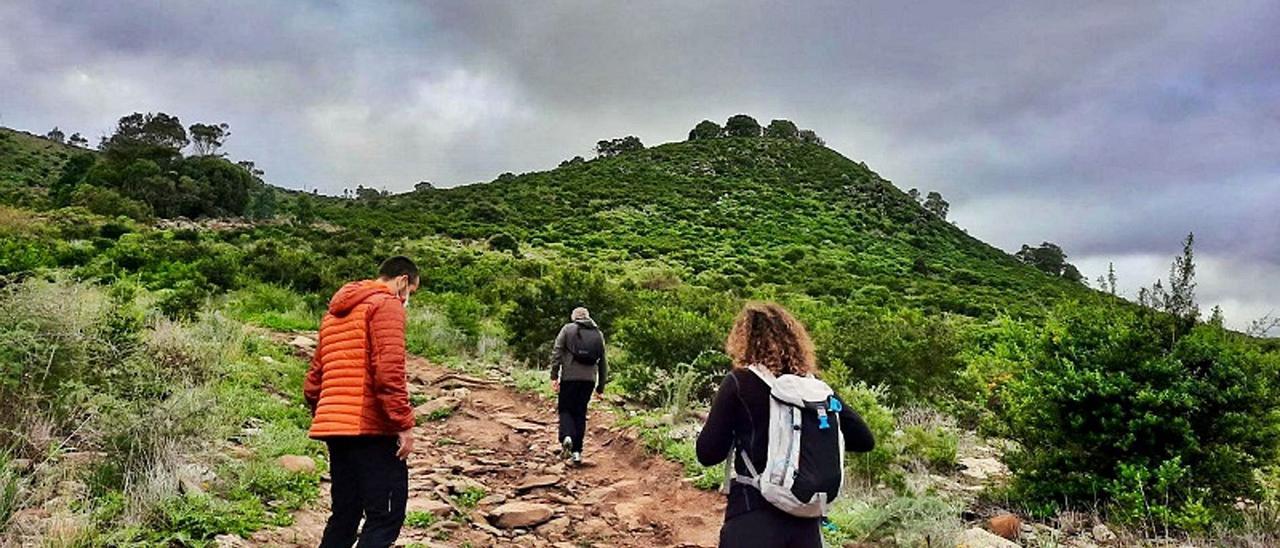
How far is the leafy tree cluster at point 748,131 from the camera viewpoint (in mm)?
82312

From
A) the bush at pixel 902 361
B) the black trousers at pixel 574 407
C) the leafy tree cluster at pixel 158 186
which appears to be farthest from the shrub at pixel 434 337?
the leafy tree cluster at pixel 158 186

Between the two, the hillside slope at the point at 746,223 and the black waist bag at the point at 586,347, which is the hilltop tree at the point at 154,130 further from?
the black waist bag at the point at 586,347

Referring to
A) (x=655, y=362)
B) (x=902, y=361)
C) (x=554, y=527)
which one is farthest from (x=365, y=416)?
(x=902, y=361)

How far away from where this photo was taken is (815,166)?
7075 centimetres

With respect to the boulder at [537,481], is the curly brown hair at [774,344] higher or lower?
higher

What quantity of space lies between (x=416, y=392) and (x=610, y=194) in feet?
150

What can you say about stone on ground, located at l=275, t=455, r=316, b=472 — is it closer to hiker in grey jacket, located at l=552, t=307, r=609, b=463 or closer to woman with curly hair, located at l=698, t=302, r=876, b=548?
hiker in grey jacket, located at l=552, t=307, r=609, b=463

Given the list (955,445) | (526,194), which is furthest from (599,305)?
(526,194)

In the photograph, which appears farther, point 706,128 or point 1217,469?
point 706,128

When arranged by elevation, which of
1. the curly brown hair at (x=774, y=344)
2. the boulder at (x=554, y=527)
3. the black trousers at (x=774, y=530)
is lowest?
the boulder at (x=554, y=527)

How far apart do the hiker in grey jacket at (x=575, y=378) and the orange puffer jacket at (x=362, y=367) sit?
398 cm

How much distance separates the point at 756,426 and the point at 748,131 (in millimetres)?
81946

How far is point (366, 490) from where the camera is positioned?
3.68 m

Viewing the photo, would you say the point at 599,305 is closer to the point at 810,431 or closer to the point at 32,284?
the point at 32,284
